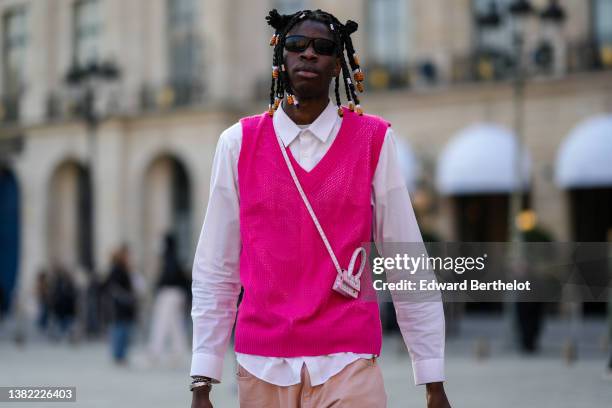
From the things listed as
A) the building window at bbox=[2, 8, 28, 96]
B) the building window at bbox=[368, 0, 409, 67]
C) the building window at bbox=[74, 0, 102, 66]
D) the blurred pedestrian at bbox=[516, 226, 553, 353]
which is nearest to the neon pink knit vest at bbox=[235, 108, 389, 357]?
the blurred pedestrian at bbox=[516, 226, 553, 353]

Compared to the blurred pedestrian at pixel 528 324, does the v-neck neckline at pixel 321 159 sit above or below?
→ above

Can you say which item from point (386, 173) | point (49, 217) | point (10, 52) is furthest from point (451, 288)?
point (10, 52)

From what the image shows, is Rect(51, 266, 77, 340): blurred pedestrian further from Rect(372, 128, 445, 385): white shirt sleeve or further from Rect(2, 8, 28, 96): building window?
Rect(372, 128, 445, 385): white shirt sleeve

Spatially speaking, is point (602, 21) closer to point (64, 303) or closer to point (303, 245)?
point (64, 303)

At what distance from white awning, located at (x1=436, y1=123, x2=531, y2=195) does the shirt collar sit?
21.9 m

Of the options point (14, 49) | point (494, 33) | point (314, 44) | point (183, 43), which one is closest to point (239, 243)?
point (314, 44)

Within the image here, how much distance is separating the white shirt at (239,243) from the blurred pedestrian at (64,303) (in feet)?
65.6

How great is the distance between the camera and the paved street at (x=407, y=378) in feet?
34.5

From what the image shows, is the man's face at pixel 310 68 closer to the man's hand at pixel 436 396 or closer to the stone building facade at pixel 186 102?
the man's hand at pixel 436 396

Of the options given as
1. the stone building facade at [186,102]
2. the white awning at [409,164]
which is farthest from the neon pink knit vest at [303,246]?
the white awning at [409,164]

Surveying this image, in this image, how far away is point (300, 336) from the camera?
309 centimetres

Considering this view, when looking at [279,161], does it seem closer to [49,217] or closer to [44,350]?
[44,350]

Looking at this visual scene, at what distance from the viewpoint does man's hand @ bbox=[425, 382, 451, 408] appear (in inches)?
123

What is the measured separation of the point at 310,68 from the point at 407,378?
985 centimetres
